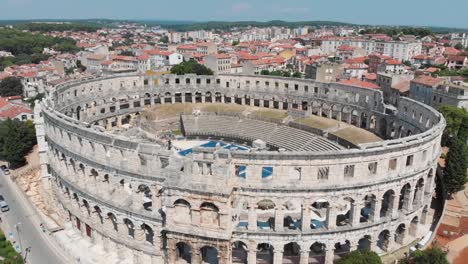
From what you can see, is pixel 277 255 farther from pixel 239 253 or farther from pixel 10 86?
pixel 10 86

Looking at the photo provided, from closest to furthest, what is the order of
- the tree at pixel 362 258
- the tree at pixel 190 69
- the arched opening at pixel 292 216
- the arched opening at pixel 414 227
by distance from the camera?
the tree at pixel 362 258
the arched opening at pixel 292 216
the arched opening at pixel 414 227
the tree at pixel 190 69

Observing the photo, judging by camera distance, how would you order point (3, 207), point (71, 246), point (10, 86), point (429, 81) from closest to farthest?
1. point (71, 246)
2. point (3, 207)
3. point (429, 81)
4. point (10, 86)

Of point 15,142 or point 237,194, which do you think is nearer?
point 237,194

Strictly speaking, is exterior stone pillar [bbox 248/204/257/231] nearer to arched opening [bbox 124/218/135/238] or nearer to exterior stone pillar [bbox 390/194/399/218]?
arched opening [bbox 124/218/135/238]

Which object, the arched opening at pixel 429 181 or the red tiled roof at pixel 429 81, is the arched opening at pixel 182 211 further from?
the red tiled roof at pixel 429 81

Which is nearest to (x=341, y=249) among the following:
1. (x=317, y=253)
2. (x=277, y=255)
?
(x=317, y=253)

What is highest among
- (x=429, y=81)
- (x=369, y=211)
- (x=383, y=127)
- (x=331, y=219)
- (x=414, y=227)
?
(x=429, y=81)

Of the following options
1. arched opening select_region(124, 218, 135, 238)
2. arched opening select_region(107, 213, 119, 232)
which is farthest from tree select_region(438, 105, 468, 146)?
arched opening select_region(107, 213, 119, 232)

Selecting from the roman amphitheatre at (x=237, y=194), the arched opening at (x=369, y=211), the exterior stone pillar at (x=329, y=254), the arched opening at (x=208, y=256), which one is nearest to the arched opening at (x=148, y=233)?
the roman amphitheatre at (x=237, y=194)
